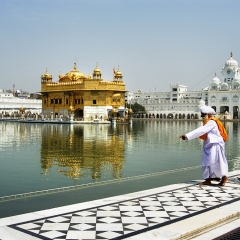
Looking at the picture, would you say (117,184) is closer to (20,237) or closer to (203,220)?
(203,220)

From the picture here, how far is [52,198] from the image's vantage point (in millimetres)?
7086

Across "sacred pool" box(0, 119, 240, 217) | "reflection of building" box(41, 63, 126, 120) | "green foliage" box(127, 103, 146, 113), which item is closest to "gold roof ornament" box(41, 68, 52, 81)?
"reflection of building" box(41, 63, 126, 120)

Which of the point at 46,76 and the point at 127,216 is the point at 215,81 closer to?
the point at 46,76

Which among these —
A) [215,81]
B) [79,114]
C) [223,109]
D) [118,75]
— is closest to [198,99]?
[215,81]

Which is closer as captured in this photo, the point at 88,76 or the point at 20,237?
the point at 20,237

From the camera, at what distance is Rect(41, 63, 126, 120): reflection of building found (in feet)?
171

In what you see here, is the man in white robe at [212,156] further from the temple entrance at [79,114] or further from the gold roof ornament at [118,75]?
the gold roof ornament at [118,75]

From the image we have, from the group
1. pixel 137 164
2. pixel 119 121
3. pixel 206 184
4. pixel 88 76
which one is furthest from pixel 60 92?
pixel 206 184

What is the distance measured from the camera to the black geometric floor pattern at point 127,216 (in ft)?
15.1

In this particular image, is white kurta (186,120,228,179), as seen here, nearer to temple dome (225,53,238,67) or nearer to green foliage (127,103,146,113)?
green foliage (127,103,146,113)

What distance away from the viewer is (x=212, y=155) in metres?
7.41

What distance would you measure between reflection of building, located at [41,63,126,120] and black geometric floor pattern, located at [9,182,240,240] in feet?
149

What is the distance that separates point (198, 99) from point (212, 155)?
267 ft

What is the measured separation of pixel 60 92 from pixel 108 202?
165 feet
